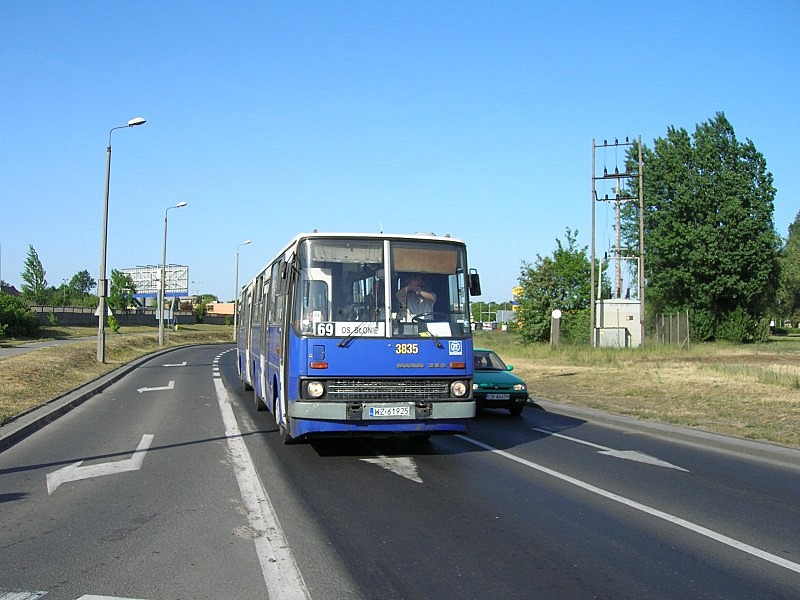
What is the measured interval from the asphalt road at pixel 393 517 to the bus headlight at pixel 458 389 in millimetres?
932

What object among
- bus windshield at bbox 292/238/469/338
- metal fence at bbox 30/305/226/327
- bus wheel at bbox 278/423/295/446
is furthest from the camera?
metal fence at bbox 30/305/226/327

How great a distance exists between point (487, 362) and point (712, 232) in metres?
41.9

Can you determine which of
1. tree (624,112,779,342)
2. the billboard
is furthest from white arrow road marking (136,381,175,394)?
the billboard

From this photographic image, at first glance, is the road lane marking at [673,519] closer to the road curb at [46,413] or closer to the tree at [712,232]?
the road curb at [46,413]

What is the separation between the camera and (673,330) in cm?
4900

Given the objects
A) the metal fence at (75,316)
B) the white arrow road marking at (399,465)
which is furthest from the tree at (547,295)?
the white arrow road marking at (399,465)

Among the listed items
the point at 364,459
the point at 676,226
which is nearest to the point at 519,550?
the point at 364,459

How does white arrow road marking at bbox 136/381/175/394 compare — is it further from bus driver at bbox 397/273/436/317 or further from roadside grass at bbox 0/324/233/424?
bus driver at bbox 397/273/436/317

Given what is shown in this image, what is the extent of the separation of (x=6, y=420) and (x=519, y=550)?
1031 centimetres

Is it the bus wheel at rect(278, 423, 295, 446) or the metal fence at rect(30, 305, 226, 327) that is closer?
the bus wheel at rect(278, 423, 295, 446)

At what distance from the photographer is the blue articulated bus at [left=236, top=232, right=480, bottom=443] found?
31.0 feet

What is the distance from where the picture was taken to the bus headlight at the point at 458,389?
32.2 ft

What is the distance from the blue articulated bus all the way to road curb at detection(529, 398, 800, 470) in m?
4.66

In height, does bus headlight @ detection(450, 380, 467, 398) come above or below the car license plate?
above
